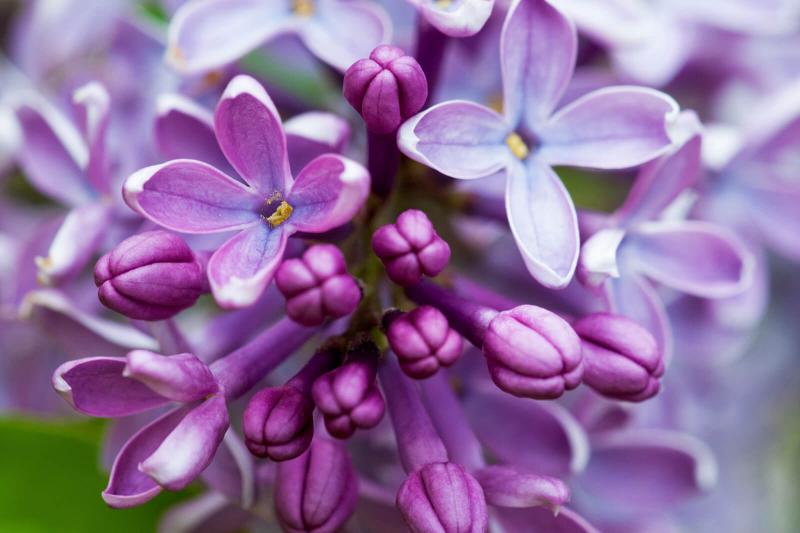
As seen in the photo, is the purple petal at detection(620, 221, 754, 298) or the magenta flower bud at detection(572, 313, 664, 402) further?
the purple petal at detection(620, 221, 754, 298)

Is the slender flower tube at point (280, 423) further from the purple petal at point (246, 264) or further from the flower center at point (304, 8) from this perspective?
the flower center at point (304, 8)

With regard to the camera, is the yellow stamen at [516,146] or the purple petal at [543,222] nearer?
the purple petal at [543,222]

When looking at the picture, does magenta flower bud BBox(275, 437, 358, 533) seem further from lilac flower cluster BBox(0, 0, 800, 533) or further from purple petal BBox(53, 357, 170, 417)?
purple petal BBox(53, 357, 170, 417)

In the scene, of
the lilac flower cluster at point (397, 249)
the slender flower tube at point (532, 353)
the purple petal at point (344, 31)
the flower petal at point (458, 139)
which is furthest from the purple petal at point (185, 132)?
the slender flower tube at point (532, 353)

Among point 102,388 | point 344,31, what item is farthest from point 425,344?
point 344,31

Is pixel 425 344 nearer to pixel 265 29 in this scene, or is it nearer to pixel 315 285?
pixel 315 285

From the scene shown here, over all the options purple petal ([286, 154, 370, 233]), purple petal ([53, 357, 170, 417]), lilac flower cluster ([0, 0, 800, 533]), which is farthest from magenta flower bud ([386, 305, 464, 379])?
purple petal ([53, 357, 170, 417])

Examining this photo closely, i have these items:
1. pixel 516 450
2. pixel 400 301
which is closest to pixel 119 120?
pixel 400 301
